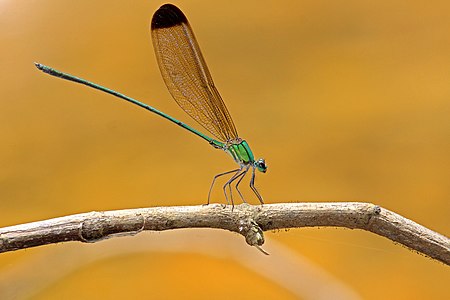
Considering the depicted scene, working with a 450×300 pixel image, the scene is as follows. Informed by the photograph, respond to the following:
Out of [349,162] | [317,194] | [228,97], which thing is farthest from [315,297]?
[228,97]

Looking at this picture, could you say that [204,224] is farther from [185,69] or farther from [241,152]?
[185,69]

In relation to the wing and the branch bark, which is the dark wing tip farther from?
the branch bark

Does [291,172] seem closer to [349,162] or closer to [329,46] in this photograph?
[349,162]

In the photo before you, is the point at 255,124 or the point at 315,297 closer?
the point at 315,297

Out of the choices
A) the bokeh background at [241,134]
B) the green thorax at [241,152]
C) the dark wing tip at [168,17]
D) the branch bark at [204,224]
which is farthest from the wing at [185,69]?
the bokeh background at [241,134]

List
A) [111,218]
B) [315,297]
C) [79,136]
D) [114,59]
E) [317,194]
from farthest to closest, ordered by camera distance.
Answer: [114,59], [79,136], [317,194], [315,297], [111,218]

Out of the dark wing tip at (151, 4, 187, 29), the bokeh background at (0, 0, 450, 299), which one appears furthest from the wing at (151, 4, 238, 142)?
the bokeh background at (0, 0, 450, 299)
